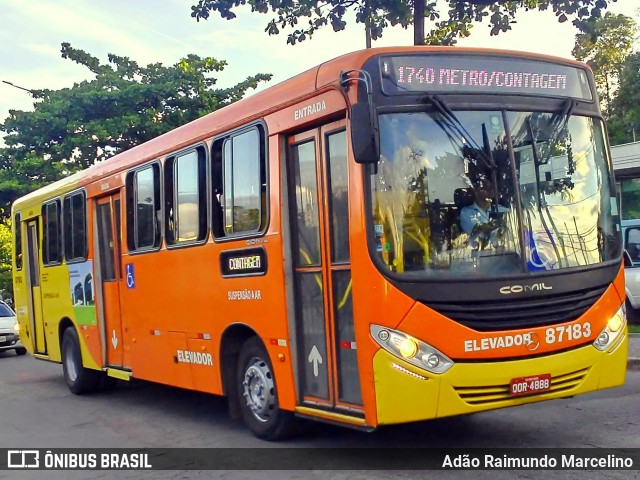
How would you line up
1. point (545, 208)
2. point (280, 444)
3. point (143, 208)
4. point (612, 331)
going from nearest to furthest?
point (545, 208) → point (612, 331) → point (280, 444) → point (143, 208)

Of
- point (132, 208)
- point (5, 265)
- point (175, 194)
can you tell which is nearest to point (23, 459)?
point (175, 194)

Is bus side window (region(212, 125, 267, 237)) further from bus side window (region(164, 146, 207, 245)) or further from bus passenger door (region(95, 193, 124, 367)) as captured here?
bus passenger door (region(95, 193, 124, 367))

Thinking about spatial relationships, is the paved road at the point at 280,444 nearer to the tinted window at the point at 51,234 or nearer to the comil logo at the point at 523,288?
the comil logo at the point at 523,288

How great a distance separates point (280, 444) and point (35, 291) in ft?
26.1

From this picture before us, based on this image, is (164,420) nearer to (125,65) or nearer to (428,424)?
(428,424)

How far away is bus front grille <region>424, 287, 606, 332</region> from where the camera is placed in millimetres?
6176

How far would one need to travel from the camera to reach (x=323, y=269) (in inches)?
270

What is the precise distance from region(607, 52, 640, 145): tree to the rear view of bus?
1532 inches

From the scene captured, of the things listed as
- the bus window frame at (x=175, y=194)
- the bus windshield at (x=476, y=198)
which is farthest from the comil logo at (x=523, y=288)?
the bus window frame at (x=175, y=194)

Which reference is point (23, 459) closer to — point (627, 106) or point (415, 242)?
point (415, 242)

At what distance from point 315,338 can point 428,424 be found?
195 cm

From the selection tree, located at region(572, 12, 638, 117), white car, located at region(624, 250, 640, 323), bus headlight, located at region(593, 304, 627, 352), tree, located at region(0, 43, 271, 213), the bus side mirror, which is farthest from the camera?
tree, located at region(572, 12, 638, 117)

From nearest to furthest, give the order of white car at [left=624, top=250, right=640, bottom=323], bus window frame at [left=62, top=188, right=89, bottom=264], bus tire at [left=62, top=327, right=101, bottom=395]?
bus window frame at [left=62, top=188, right=89, bottom=264] < bus tire at [left=62, top=327, right=101, bottom=395] < white car at [left=624, top=250, right=640, bottom=323]

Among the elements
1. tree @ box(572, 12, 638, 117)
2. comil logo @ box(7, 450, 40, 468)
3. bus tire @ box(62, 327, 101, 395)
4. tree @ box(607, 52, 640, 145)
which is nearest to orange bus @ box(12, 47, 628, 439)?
comil logo @ box(7, 450, 40, 468)
